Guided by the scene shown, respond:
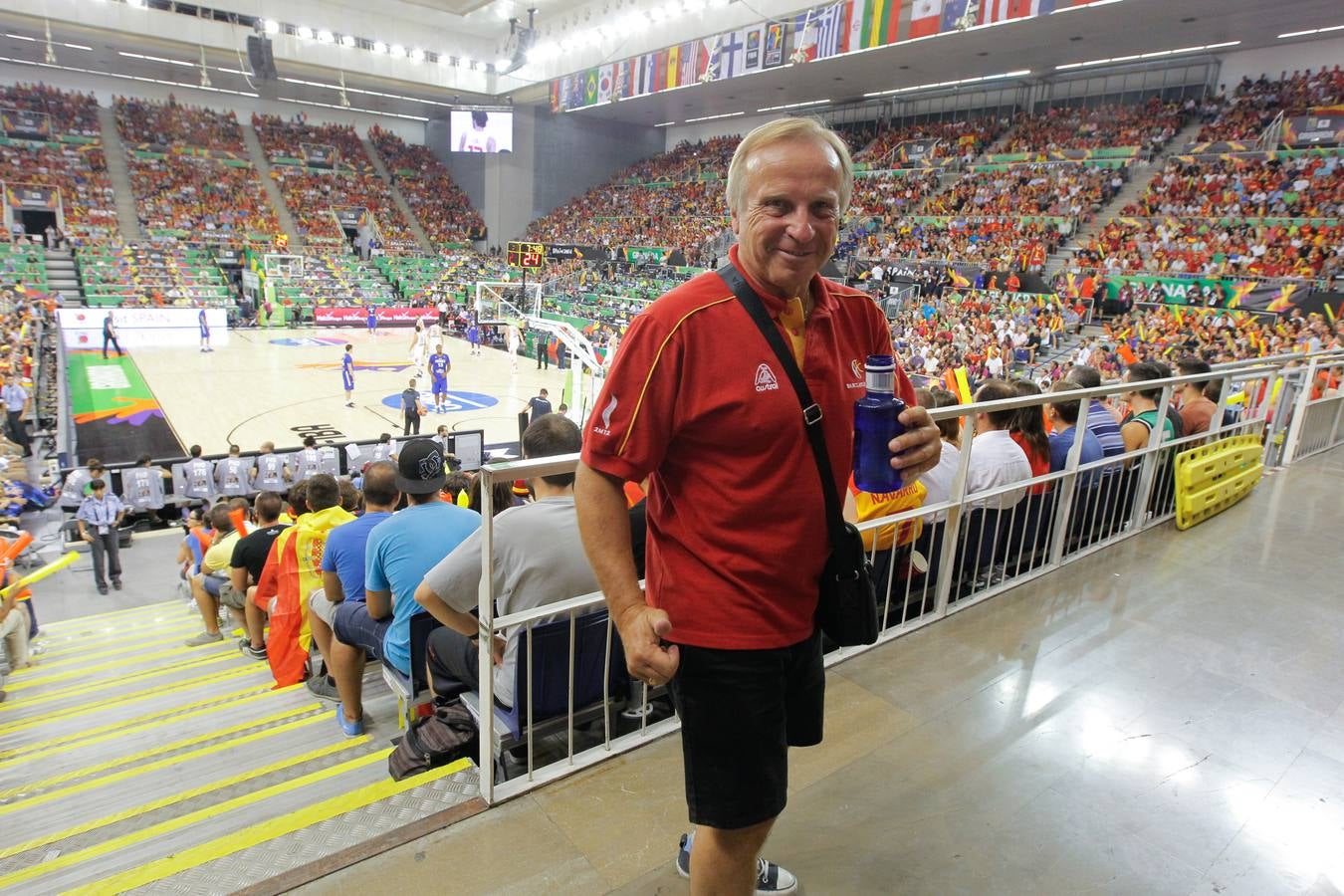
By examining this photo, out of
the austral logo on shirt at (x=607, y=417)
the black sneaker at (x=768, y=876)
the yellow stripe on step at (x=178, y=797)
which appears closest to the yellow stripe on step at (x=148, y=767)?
the yellow stripe on step at (x=178, y=797)

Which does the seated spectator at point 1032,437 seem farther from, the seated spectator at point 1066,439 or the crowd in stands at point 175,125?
the crowd in stands at point 175,125

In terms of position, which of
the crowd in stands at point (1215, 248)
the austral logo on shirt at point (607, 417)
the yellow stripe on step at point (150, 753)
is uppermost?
the crowd in stands at point (1215, 248)

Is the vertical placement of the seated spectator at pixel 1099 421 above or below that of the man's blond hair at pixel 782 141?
below

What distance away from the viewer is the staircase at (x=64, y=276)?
26688 mm

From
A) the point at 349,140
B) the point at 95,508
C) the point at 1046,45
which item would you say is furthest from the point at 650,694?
the point at 349,140

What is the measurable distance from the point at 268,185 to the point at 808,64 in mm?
28416

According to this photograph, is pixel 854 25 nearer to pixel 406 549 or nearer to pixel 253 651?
pixel 253 651

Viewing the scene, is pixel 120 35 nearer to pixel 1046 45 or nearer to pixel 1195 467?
pixel 1046 45

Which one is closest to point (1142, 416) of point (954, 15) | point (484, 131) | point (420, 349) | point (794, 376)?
point (794, 376)

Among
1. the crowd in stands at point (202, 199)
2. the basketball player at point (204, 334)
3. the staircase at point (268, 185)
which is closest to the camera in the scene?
the basketball player at point (204, 334)

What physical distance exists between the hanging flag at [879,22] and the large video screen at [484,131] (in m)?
20.7

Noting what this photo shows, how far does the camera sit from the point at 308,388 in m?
18.9

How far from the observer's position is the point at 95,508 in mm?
8555

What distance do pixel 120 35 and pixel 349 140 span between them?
14.1 m
